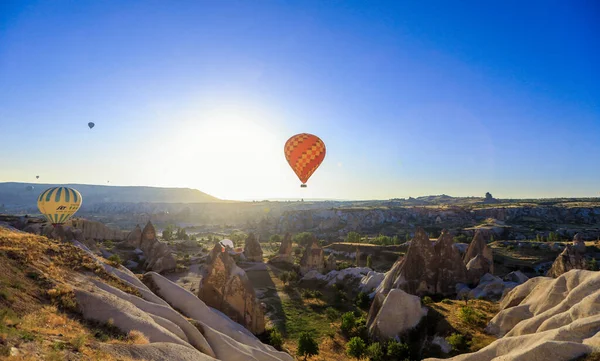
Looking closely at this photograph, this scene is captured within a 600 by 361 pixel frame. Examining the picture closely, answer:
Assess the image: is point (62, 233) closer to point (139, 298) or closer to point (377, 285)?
Result: point (139, 298)

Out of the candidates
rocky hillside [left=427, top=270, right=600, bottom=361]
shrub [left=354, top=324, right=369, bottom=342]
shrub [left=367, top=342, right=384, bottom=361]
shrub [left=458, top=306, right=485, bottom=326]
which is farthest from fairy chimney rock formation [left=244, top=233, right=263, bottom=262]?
rocky hillside [left=427, top=270, right=600, bottom=361]

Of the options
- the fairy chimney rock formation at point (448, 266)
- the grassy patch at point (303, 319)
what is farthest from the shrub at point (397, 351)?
the fairy chimney rock formation at point (448, 266)

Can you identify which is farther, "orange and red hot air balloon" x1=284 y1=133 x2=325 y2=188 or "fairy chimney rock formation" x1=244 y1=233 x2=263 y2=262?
"fairy chimney rock formation" x1=244 y1=233 x2=263 y2=262

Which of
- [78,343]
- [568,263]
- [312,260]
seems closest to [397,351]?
[78,343]

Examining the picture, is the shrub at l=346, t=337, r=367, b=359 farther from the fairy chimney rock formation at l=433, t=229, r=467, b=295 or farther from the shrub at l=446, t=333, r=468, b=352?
the fairy chimney rock formation at l=433, t=229, r=467, b=295

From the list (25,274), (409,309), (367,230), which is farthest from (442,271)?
(367,230)

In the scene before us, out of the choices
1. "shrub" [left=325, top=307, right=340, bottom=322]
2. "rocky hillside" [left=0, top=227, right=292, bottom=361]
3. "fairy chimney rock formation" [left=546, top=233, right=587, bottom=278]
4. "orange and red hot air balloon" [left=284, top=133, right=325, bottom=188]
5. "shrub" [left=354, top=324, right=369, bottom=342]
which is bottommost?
"shrub" [left=325, top=307, right=340, bottom=322]
